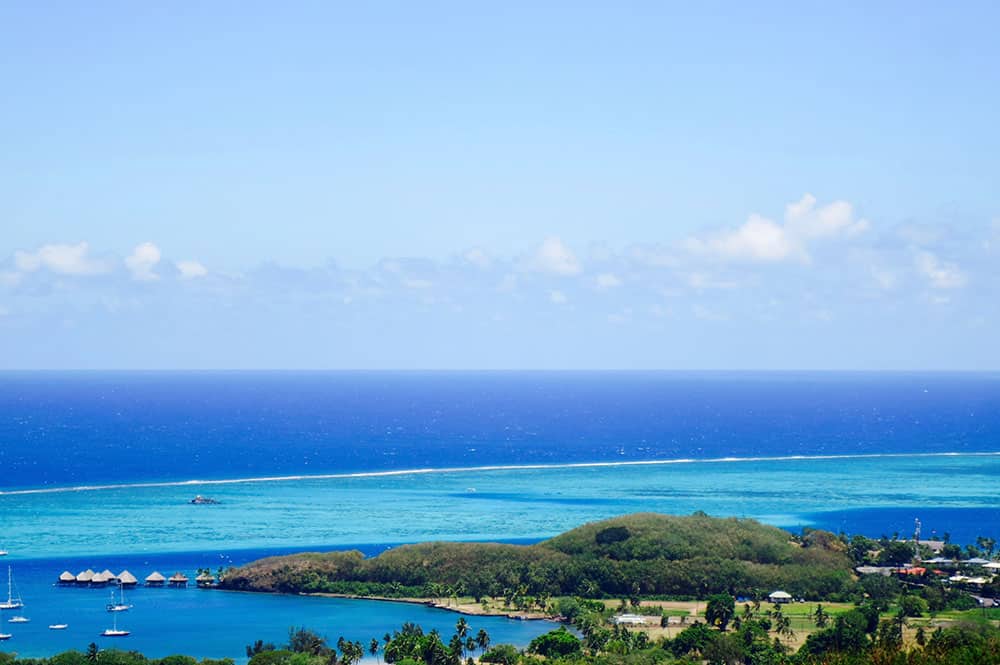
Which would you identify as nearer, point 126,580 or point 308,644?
point 308,644

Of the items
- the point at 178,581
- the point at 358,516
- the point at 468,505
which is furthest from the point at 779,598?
the point at 468,505

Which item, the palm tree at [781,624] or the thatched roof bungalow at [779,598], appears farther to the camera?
the thatched roof bungalow at [779,598]

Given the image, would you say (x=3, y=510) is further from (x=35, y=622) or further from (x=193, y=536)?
(x=35, y=622)

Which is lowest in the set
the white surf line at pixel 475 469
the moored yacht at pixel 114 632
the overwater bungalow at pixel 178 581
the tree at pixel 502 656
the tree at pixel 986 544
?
the moored yacht at pixel 114 632

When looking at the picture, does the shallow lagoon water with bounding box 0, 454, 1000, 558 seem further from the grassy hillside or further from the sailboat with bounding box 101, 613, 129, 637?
the sailboat with bounding box 101, 613, 129, 637

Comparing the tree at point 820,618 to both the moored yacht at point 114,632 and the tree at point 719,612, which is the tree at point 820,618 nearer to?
the tree at point 719,612

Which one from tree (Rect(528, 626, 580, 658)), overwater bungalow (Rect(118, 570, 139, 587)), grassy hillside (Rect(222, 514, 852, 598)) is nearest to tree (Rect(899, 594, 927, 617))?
grassy hillside (Rect(222, 514, 852, 598))

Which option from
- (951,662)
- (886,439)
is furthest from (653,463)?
(951,662)

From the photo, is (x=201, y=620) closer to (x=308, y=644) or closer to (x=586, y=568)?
(x=308, y=644)

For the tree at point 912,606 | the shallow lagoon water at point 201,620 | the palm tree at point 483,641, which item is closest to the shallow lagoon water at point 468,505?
the shallow lagoon water at point 201,620
